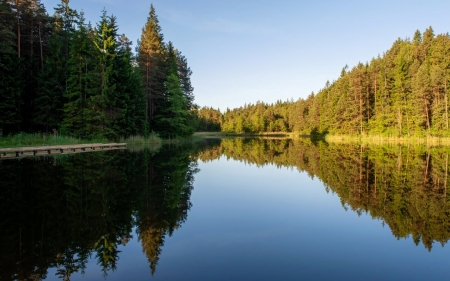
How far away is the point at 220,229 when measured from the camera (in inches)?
272

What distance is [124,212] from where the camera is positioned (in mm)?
7801

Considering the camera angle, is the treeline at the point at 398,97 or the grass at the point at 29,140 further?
the treeline at the point at 398,97

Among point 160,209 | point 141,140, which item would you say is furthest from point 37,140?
point 160,209

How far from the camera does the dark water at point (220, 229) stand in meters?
4.79

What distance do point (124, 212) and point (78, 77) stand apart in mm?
27370

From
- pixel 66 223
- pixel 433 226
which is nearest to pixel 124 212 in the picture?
pixel 66 223

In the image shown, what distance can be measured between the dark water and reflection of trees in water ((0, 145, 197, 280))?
0.10ft

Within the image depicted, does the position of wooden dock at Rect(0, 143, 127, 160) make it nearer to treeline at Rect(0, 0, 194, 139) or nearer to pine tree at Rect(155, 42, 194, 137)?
treeline at Rect(0, 0, 194, 139)

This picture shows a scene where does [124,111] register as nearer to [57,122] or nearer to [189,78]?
[57,122]

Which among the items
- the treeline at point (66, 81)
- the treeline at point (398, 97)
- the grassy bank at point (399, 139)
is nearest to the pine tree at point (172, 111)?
the treeline at point (66, 81)

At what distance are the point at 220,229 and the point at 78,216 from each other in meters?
3.67

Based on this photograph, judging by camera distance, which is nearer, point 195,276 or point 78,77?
point 195,276

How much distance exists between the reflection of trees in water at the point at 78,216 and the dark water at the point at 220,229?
0.10ft

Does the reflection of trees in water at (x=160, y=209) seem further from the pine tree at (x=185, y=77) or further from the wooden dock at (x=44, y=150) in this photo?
the pine tree at (x=185, y=77)
